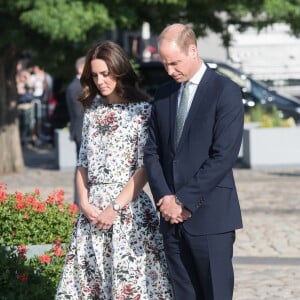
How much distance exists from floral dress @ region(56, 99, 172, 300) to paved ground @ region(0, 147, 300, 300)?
255cm

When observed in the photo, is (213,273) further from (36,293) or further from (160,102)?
(36,293)

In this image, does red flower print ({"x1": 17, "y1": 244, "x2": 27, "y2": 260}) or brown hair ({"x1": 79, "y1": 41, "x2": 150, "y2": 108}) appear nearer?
brown hair ({"x1": 79, "y1": 41, "x2": 150, "y2": 108})

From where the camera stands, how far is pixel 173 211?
18.7 feet

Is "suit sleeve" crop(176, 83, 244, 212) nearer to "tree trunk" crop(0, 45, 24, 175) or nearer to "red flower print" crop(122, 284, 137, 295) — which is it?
"red flower print" crop(122, 284, 137, 295)

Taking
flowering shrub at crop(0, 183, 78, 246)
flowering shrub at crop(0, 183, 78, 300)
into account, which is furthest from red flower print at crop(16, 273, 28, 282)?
flowering shrub at crop(0, 183, 78, 246)

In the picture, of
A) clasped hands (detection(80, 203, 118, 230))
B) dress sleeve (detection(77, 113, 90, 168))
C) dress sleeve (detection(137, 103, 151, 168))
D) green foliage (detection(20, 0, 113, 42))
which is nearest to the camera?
clasped hands (detection(80, 203, 118, 230))

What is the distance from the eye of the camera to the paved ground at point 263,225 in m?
9.26

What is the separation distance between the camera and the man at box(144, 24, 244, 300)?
5.69 metres

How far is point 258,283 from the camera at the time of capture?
9.30 meters

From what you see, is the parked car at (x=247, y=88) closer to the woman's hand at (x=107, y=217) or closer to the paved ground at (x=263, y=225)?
the paved ground at (x=263, y=225)

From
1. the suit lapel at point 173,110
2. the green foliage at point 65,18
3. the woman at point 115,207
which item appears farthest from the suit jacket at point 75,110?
the suit lapel at point 173,110

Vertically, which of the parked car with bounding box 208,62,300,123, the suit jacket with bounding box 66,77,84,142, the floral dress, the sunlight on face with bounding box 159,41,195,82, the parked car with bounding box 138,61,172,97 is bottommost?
the parked car with bounding box 208,62,300,123

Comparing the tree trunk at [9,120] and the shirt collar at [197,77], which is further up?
the shirt collar at [197,77]

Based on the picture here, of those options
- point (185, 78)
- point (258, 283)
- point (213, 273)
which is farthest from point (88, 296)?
point (258, 283)
